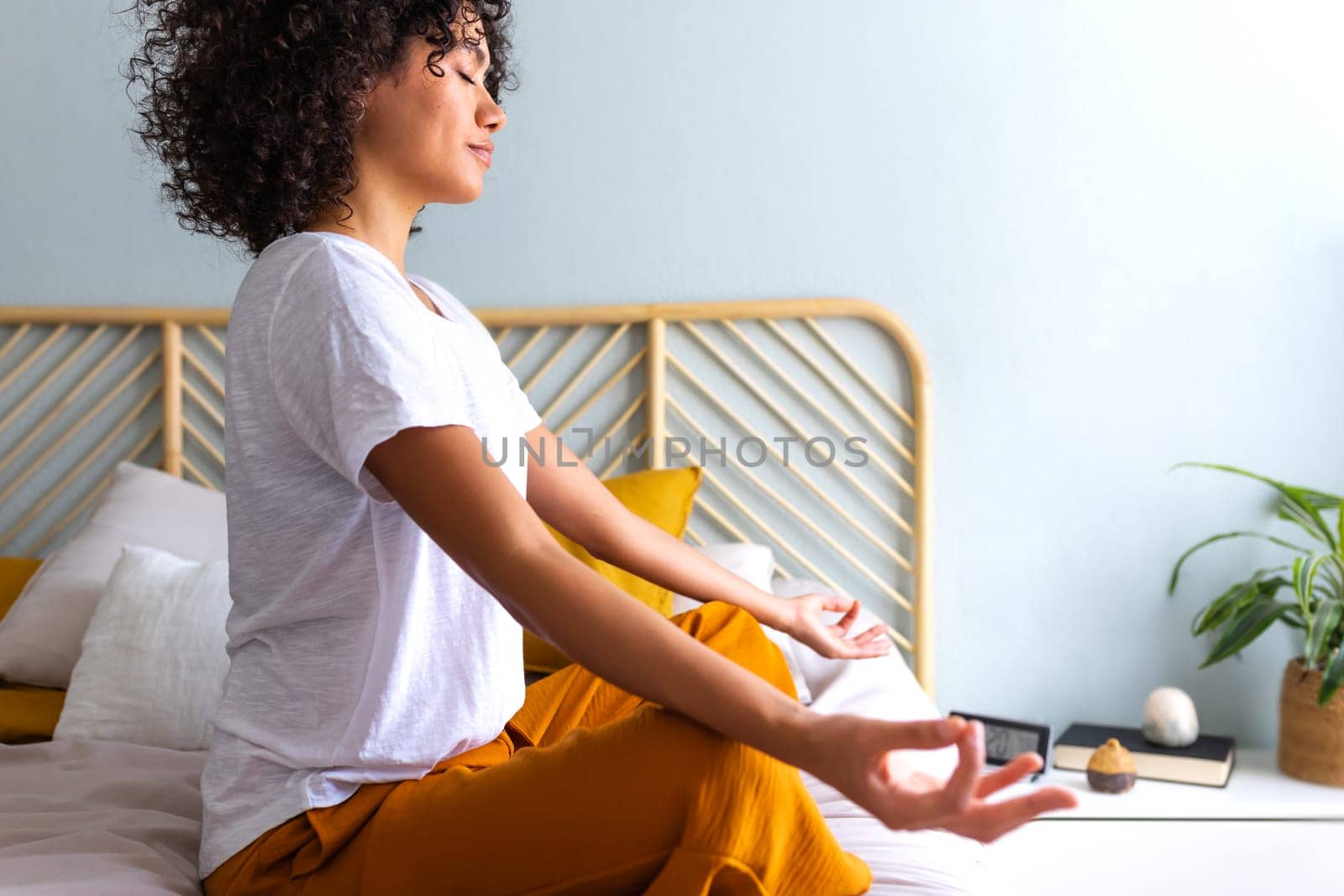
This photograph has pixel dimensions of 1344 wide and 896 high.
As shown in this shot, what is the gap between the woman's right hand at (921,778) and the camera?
2.12 feet

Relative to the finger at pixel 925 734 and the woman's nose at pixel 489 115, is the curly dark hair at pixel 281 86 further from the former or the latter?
the finger at pixel 925 734

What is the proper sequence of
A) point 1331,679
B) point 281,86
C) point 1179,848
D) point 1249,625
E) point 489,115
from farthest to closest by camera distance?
point 1249,625 → point 1331,679 → point 1179,848 → point 489,115 → point 281,86

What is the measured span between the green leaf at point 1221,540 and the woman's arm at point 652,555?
114 centimetres

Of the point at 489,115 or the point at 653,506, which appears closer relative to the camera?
the point at 489,115

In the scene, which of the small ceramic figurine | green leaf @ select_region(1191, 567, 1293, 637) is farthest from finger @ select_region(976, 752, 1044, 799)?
green leaf @ select_region(1191, 567, 1293, 637)

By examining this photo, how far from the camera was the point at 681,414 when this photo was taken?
2242mm

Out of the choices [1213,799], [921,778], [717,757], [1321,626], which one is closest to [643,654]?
[717,757]

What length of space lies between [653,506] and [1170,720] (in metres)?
0.91

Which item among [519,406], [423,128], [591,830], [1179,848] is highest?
[423,128]

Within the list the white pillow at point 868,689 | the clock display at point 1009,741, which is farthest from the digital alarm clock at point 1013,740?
the white pillow at point 868,689

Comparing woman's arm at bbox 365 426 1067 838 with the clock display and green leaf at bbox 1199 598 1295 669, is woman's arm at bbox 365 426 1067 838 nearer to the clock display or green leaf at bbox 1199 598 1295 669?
the clock display

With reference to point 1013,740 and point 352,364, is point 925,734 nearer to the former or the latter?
point 352,364

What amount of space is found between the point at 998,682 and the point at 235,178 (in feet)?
5.35

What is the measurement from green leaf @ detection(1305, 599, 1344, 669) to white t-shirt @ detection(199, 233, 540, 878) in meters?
1.44
